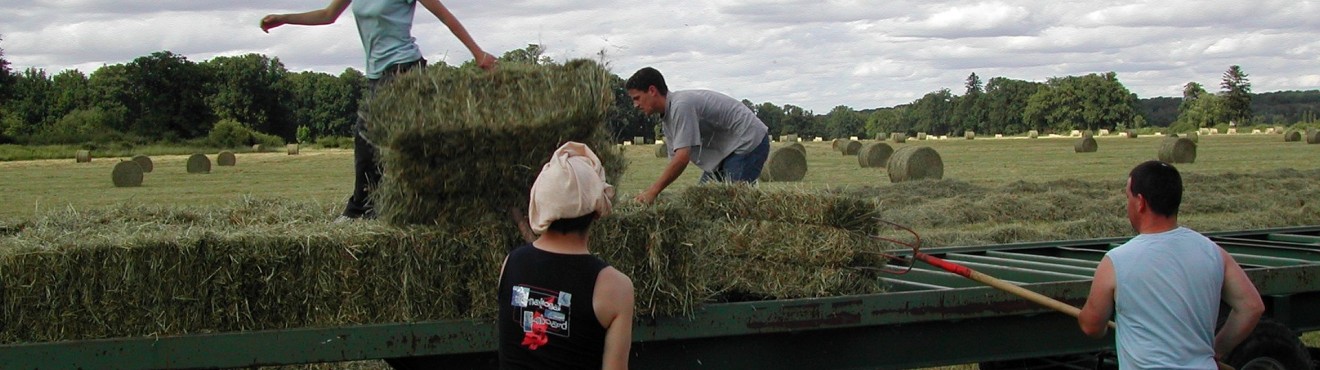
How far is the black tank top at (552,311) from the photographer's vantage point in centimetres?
355

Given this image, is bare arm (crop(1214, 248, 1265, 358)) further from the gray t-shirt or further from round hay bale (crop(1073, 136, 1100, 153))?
round hay bale (crop(1073, 136, 1100, 153))

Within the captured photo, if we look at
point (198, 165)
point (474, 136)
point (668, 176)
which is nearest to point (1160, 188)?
point (474, 136)

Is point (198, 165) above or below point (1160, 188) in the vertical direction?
below

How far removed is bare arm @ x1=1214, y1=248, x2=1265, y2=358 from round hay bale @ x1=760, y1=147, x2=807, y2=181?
70.6 ft

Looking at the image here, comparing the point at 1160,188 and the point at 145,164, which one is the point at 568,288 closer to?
the point at 1160,188

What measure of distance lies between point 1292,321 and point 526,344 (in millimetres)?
4391

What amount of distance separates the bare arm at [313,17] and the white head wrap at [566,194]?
3226mm

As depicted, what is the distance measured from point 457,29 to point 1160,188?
10.6 feet

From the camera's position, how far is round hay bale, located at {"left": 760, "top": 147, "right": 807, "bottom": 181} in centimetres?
2625

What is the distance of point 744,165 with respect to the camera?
7.98 meters

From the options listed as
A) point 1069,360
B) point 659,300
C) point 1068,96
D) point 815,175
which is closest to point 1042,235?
point 1069,360

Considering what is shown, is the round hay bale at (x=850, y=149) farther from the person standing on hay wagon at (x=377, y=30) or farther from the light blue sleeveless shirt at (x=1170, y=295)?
the light blue sleeveless shirt at (x=1170, y=295)

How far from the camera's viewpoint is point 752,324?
16.9 feet

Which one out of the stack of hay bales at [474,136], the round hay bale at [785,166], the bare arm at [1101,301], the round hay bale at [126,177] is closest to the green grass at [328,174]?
the round hay bale at [126,177]
